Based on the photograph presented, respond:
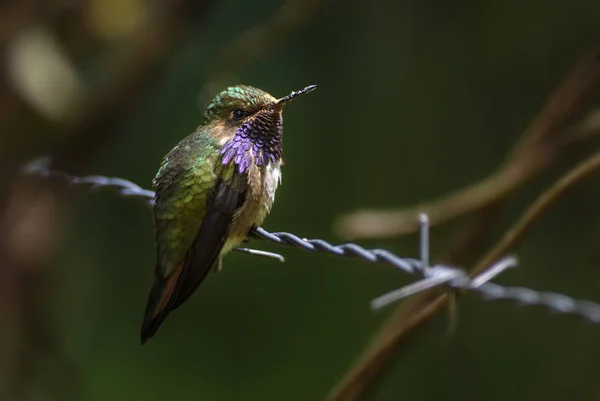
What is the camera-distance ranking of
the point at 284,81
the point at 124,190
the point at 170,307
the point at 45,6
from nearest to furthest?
the point at 170,307, the point at 124,190, the point at 284,81, the point at 45,6

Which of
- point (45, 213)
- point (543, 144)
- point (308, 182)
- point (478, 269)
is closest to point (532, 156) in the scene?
point (543, 144)

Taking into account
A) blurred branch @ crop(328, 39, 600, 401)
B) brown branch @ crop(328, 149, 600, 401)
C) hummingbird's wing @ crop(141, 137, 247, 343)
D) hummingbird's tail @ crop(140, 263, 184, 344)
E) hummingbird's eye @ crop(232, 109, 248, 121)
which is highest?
blurred branch @ crop(328, 39, 600, 401)

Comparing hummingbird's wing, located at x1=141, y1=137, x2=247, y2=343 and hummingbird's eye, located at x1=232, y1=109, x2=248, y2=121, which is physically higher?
hummingbird's eye, located at x1=232, y1=109, x2=248, y2=121

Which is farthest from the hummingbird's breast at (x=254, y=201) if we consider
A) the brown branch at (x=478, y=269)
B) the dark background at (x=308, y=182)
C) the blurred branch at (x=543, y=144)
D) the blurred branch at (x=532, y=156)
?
the dark background at (x=308, y=182)

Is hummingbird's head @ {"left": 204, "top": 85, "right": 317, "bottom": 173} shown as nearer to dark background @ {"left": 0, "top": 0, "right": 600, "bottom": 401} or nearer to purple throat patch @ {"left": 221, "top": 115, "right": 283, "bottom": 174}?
purple throat patch @ {"left": 221, "top": 115, "right": 283, "bottom": 174}

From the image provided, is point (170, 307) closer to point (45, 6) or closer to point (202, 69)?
point (202, 69)

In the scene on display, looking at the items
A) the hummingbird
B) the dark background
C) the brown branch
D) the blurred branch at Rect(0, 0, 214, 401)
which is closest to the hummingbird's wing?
the hummingbird

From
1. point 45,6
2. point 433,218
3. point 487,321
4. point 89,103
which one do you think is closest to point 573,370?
point 487,321

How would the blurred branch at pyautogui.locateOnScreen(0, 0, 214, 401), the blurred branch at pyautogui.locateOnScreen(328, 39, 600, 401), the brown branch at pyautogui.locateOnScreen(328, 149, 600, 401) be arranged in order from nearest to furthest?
the brown branch at pyautogui.locateOnScreen(328, 149, 600, 401) → the blurred branch at pyautogui.locateOnScreen(328, 39, 600, 401) → the blurred branch at pyautogui.locateOnScreen(0, 0, 214, 401)
